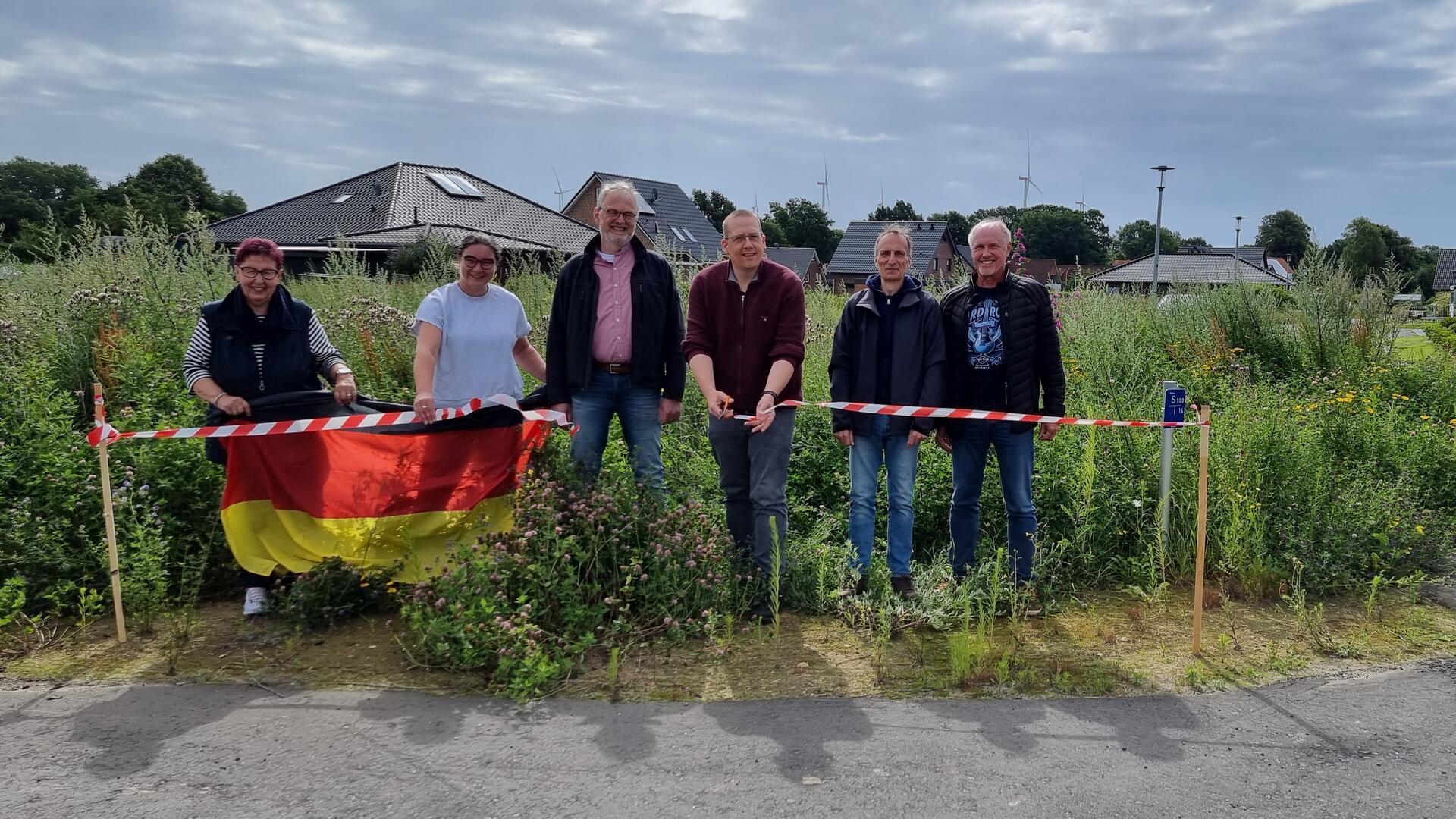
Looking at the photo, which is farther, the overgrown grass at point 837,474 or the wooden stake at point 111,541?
the overgrown grass at point 837,474

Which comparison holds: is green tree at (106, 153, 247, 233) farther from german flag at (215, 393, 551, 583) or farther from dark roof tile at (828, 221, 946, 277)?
german flag at (215, 393, 551, 583)

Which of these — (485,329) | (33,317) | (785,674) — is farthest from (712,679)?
(33,317)

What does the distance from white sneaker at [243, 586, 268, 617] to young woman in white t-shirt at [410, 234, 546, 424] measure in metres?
1.30

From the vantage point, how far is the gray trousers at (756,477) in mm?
4992

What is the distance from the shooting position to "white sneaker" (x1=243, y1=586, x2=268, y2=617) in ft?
16.6

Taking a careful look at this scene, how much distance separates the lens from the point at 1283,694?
4.15m

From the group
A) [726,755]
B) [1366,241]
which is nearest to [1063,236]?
[1366,241]

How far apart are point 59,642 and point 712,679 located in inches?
131

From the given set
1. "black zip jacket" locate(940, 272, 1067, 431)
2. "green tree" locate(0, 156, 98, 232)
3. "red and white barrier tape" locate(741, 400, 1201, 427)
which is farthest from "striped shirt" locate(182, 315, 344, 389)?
"green tree" locate(0, 156, 98, 232)

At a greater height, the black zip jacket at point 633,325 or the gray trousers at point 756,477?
the black zip jacket at point 633,325

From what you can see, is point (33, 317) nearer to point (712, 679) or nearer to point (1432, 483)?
point (712, 679)

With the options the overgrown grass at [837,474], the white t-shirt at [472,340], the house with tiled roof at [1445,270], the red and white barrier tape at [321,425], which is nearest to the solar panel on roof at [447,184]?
the overgrown grass at [837,474]

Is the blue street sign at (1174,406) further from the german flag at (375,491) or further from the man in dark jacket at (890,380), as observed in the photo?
the german flag at (375,491)

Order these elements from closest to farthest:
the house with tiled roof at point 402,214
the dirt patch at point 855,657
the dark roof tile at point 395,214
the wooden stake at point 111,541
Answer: the dirt patch at point 855,657, the wooden stake at point 111,541, the house with tiled roof at point 402,214, the dark roof tile at point 395,214
